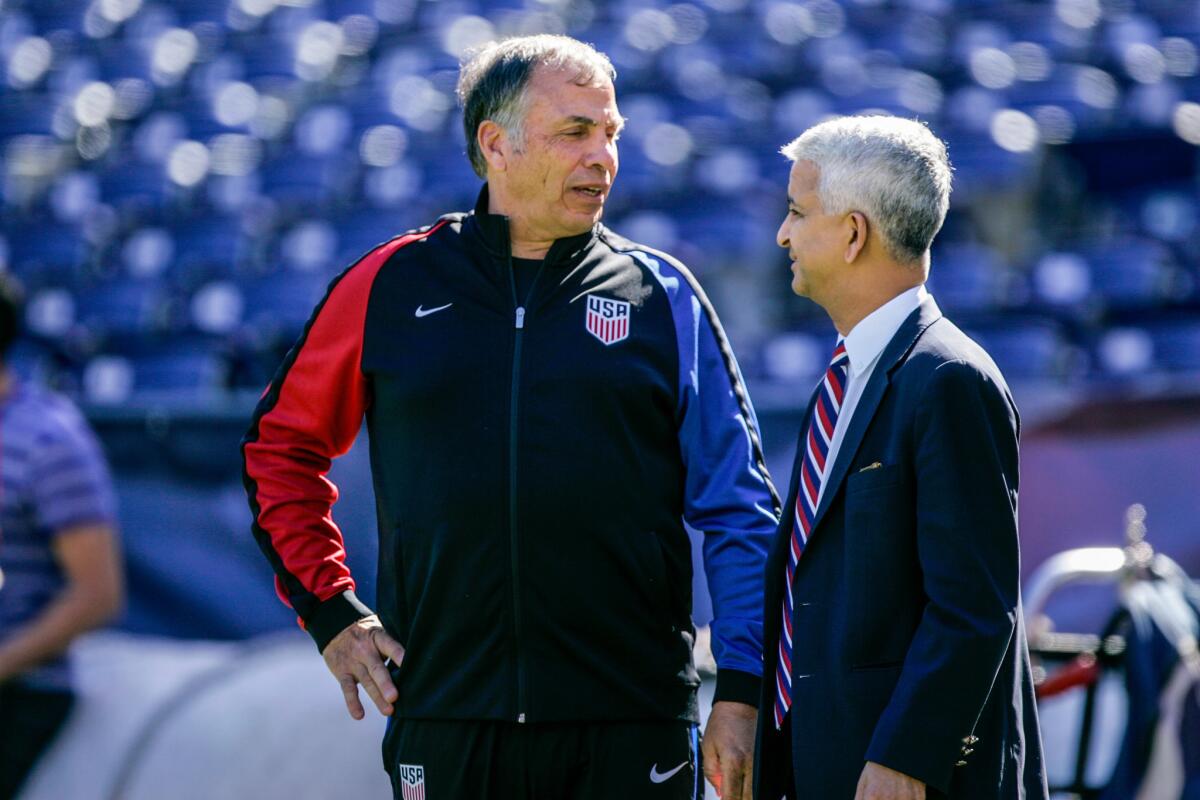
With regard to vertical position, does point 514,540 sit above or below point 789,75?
below

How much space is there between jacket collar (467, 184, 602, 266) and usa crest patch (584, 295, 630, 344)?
0.30ft

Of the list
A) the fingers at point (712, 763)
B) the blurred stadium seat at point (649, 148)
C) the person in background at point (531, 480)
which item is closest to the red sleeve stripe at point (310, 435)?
the person in background at point (531, 480)

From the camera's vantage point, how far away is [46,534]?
12.4 feet

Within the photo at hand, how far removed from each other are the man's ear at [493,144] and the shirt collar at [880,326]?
726mm

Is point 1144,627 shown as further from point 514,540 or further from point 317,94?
point 317,94

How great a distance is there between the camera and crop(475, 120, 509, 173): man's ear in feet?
8.43

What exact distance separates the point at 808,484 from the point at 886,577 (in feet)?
0.80

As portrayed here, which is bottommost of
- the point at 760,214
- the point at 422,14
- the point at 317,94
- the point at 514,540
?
the point at 514,540

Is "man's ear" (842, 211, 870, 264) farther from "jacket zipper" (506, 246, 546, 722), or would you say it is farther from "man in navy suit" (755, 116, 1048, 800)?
"jacket zipper" (506, 246, 546, 722)

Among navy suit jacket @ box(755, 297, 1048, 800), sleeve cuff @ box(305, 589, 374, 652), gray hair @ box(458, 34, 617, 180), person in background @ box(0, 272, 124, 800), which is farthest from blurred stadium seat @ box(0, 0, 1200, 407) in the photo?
navy suit jacket @ box(755, 297, 1048, 800)

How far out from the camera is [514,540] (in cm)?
238

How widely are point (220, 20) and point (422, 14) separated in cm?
167

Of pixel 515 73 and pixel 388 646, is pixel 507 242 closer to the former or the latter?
pixel 515 73

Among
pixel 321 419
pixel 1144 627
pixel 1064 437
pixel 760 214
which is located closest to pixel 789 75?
pixel 760 214
